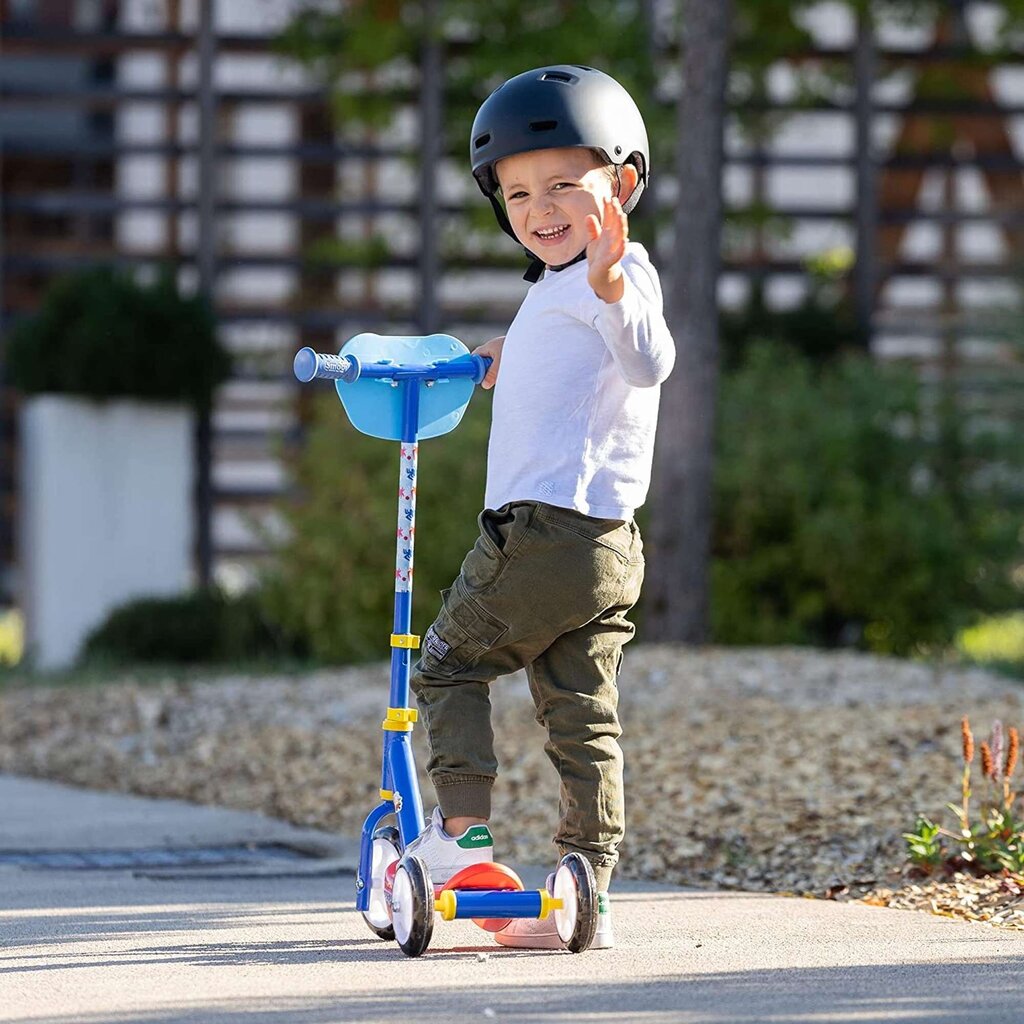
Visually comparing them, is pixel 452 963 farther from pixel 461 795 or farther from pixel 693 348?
pixel 693 348

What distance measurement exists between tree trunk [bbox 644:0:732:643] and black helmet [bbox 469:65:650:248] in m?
5.24

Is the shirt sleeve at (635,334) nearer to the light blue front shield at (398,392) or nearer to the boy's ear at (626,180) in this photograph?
the boy's ear at (626,180)

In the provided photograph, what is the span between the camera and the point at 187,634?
1020 centimetres

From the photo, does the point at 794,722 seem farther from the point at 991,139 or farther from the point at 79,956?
the point at 991,139

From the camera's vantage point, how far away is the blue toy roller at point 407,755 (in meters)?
3.22

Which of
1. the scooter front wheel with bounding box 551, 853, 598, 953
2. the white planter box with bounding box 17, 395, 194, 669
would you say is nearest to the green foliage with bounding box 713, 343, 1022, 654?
the white planter box with bounding box 17, 395, 194, 669

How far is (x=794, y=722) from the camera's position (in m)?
6.32

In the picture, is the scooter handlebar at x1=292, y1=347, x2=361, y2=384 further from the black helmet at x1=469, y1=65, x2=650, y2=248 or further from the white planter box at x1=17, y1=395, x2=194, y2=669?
the white planter box at x1=17, y1=395, x2=194, y2=669

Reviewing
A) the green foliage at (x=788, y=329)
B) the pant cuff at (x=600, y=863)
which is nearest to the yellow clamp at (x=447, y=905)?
the pant cuff at (x=600, y=863)

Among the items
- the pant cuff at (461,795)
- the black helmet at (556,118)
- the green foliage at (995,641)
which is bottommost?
the green foliage at (995,641)

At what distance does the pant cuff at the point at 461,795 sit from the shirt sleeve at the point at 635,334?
0.74m

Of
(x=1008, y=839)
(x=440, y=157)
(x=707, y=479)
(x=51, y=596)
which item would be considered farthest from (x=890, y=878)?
(x=440, y=157)

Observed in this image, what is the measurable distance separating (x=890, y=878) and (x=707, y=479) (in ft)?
14.8

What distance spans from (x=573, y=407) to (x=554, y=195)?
374mm
